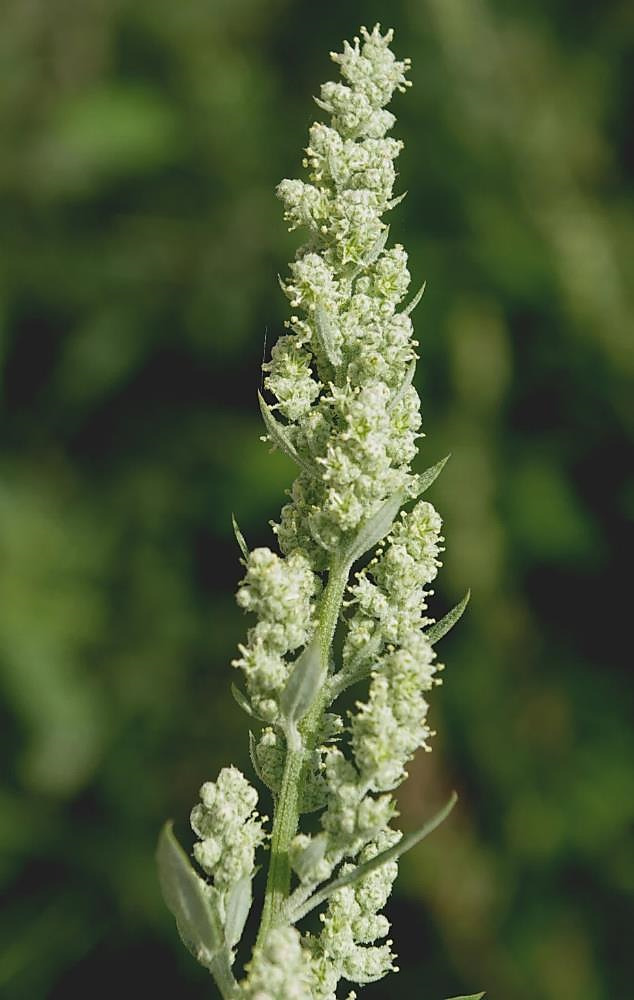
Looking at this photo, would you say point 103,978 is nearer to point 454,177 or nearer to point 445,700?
point 445,700

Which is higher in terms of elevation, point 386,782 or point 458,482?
point 458,482

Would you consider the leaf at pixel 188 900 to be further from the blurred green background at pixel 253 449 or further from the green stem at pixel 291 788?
the blurred green background at pixel 253 449

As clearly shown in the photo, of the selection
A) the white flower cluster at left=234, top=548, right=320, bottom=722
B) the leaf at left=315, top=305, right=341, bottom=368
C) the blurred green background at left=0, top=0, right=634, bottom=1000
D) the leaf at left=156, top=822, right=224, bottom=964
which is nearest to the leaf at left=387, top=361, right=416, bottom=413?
the leaf at left=315, top=305, right=341, bottom=368

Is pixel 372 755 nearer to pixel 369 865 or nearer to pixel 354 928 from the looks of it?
pixel 369 865

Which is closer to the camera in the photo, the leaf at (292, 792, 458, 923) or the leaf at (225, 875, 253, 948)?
the leaf at (292, 792, 458, 923)

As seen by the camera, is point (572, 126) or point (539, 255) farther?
point (572, 126)

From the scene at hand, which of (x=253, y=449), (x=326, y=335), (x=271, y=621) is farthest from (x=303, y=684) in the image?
(x=253, y=449)

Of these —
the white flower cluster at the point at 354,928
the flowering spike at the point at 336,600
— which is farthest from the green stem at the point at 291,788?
the white flower cluster at the point at 354,928

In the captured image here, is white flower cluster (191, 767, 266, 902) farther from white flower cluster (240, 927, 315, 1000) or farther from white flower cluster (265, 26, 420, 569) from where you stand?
white flower cluster (265, 26, 420, 569)

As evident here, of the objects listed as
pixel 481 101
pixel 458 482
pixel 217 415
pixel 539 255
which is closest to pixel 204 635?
pixel 217 415
